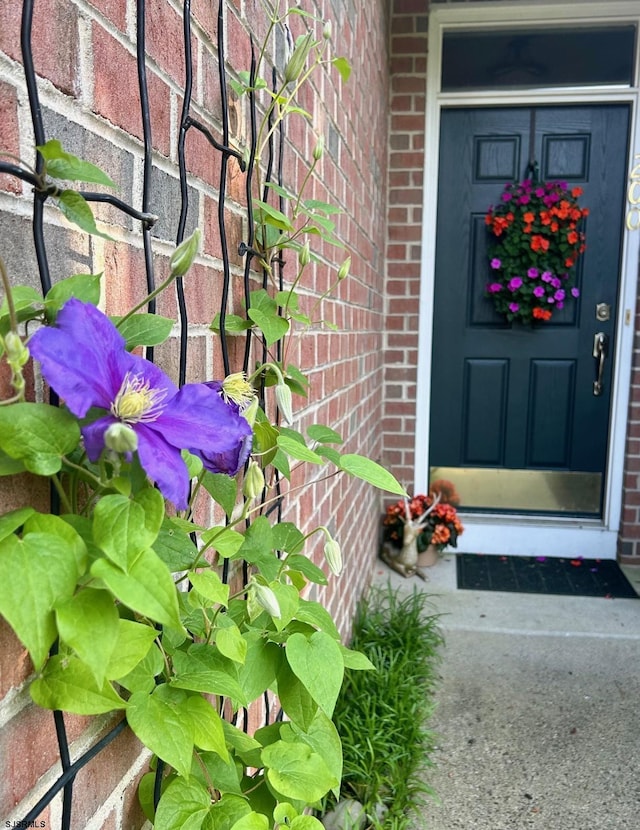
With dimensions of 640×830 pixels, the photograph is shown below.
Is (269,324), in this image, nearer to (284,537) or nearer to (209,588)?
(284,537)

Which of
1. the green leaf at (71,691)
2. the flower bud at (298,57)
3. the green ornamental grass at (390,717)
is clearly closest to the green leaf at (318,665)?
the green leaf at (71,691)

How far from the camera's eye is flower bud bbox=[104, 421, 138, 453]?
16.2 inches

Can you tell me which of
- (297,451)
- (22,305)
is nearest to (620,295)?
(297,451)

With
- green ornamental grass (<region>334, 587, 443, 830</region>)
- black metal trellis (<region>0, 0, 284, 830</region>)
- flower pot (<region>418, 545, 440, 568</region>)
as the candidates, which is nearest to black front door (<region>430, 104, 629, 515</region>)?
flower pot (<region>418, 545, 440, 568</region>)

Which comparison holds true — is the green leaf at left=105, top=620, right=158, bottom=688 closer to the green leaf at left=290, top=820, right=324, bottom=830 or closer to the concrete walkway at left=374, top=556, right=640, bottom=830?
the green leaf at left=290, top=820, right=324, bottom=830

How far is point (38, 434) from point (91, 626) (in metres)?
0.13

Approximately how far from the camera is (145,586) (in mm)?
428

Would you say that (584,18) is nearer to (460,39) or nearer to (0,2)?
(460,39)

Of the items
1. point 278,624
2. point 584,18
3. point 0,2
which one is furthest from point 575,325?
point 0,2

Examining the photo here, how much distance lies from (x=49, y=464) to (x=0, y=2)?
1.02ft

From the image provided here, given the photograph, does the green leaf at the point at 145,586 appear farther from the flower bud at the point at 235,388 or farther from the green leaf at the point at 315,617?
the green leaf at the point at 315,617

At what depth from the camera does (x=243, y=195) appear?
1.01 metres

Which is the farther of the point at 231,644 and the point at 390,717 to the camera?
the point at 390,717

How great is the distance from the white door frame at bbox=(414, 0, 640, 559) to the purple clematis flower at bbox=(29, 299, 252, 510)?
10.0 feet
